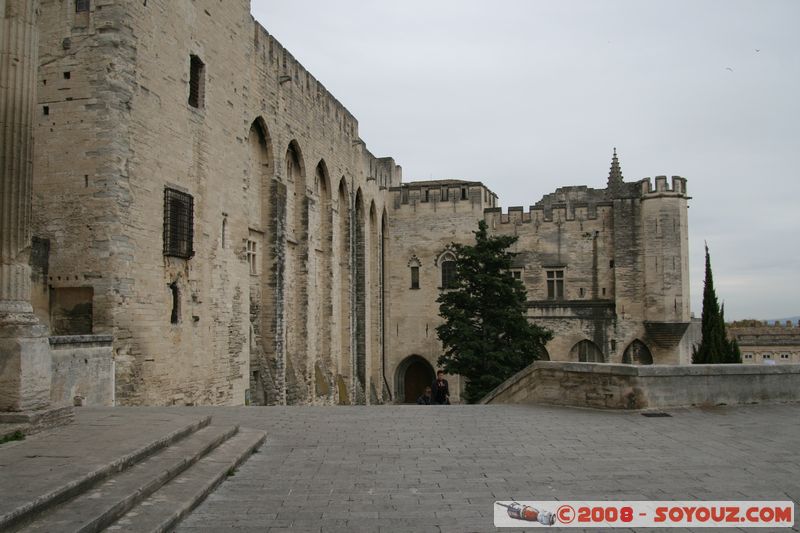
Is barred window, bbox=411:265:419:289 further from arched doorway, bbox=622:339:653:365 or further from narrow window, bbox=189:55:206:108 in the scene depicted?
narrow window, bbox=189:55:206:108

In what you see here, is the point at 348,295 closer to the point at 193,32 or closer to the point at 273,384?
the point at 273,384

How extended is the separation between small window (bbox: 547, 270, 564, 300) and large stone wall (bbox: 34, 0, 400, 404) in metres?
12.7

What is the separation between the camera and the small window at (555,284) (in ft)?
113

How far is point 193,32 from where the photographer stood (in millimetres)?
16547

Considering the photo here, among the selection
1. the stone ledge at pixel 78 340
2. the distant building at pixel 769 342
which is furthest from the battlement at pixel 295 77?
the distant building at pixel 769 342

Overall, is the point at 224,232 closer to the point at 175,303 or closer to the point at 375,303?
the point at 175,303

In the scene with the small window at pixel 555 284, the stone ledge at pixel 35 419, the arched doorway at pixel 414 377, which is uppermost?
the small window at pixel 555 284

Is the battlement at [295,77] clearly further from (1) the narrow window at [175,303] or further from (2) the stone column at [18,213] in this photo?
(2) the stone column at [18,213]

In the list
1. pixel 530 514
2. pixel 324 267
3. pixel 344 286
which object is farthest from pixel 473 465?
pixel 344 286

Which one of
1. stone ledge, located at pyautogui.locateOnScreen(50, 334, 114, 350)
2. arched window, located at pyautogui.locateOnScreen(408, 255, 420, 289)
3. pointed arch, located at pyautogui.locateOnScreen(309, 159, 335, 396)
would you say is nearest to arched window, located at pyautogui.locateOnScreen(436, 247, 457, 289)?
arched window, located at pyautogui.locateOnScreen(408, 255, 420, 289)

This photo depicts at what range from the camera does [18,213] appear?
7.86m

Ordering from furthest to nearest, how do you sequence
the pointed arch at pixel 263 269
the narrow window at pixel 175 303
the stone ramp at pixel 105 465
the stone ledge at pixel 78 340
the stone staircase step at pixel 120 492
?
the pointed arch at pixel 263 269, the narrow window at pixel 175 303, the stone ledge at pixel 78 340, the stone ramp at pixel 105 465, the stone staircase step at pixel 120 492

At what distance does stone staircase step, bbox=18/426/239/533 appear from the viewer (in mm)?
4754

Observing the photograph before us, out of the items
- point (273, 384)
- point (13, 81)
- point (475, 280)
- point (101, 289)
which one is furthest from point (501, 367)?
point (13, 81)
